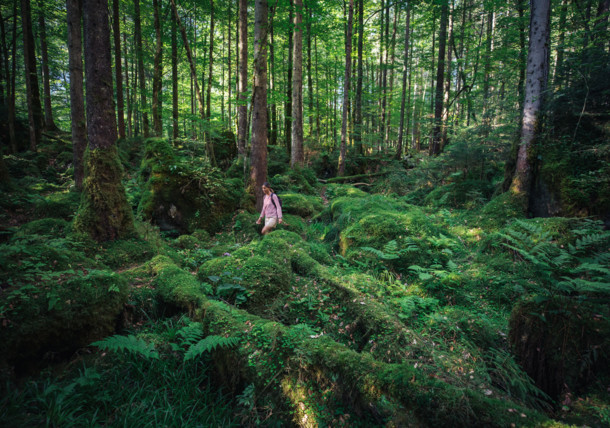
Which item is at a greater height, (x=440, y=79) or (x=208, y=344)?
(x=440, y=79)

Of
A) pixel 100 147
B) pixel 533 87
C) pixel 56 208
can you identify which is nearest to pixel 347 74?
pixel 533 87

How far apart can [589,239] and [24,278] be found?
641cm

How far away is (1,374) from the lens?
227 centimetres

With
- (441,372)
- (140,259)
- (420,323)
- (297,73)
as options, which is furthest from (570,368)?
(297,73)

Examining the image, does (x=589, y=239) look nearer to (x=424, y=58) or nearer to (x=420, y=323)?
(x=420, y=323)

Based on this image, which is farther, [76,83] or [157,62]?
[157,62]

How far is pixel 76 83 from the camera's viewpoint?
9.00 meters

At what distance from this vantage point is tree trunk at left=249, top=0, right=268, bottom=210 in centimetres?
759

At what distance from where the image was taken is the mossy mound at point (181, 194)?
7387mm

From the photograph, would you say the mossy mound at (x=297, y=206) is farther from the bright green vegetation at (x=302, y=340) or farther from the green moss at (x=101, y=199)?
the green moss at (x=101, y=199)

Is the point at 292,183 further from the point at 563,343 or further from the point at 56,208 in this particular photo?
the point at 563,343

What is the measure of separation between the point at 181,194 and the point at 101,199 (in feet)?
8.60

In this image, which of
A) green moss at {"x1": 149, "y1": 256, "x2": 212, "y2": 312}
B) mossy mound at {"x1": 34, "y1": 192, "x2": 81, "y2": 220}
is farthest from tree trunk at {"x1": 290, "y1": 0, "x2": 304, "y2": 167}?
green moss at {"x1": 149, "y1": 256, "x2": 212, "y2": 312}

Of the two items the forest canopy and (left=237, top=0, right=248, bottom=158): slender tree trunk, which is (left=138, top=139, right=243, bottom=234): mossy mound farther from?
(left=237, top=0, right=248, bottom=158): slender tree trunk
